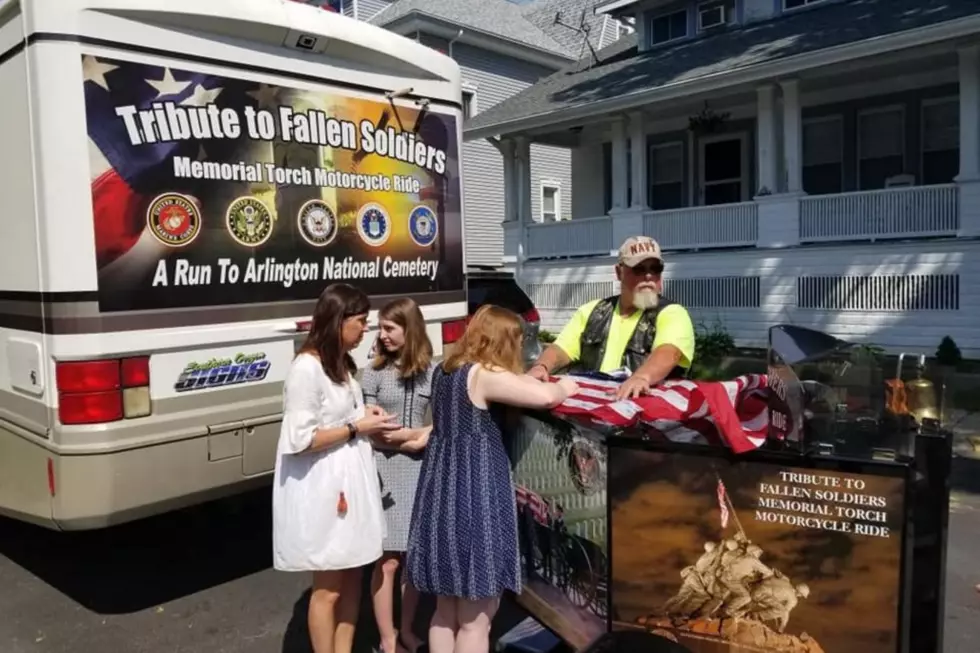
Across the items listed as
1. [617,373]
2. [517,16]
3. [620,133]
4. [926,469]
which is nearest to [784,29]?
[620,133]

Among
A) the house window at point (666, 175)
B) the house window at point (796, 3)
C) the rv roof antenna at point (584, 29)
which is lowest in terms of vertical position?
the house window at point (666, 175)

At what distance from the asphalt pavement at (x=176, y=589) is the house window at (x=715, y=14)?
481 inches

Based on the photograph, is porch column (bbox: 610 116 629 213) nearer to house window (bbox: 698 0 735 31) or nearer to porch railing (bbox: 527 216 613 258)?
porch railing (bbox: 527 216 613 258)

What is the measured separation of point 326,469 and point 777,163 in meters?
11.6

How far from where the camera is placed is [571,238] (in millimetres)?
15586

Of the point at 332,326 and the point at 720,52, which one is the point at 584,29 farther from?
the point at 332,326

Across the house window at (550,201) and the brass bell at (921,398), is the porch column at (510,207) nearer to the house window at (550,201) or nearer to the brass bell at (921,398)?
the house window at (550,201)

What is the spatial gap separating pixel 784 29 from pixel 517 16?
34.4 feet

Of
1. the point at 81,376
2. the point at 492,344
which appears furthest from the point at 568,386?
the point at 81,376

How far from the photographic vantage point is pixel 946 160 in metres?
13.1

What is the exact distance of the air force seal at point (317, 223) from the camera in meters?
4.40

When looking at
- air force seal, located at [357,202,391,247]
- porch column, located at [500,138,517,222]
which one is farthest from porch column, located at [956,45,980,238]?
air force seal, located at [357,202,391,247]

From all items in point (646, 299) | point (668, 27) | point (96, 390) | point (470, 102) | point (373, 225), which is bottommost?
point (96, 390)

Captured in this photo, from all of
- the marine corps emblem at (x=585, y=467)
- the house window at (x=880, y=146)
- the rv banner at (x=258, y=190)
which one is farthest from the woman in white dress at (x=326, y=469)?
the house window at (x=880, y=146)
